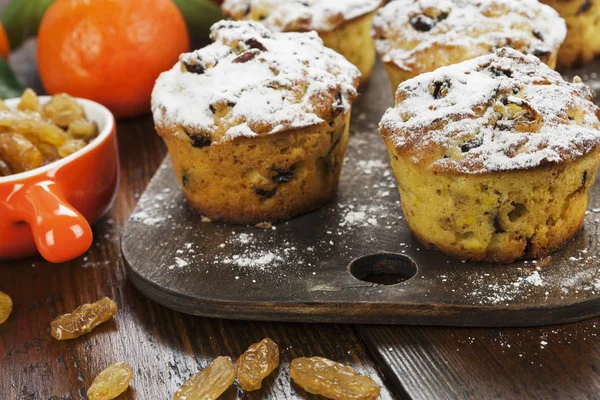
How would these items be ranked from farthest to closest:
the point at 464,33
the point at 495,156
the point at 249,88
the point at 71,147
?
the point at 464,33, the point at 71,147, the point at 249,88, the point at 495,156

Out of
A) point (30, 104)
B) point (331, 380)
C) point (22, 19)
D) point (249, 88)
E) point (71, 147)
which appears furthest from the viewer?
point (22, 19)

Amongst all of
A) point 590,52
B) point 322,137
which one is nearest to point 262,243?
point 322,137

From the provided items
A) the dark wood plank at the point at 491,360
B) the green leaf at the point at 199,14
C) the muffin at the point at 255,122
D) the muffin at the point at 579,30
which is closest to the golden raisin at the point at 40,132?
the muffin at the point at 255,122

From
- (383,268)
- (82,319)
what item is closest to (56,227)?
(82,319)

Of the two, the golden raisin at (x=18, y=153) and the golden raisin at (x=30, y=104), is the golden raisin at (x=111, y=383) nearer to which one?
the golden raisin at (x=18, y=153)

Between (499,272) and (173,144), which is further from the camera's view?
(173,144)

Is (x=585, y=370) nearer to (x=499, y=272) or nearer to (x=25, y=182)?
(x=499, y=272)

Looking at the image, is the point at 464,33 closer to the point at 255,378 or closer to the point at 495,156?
the point at 495,156
